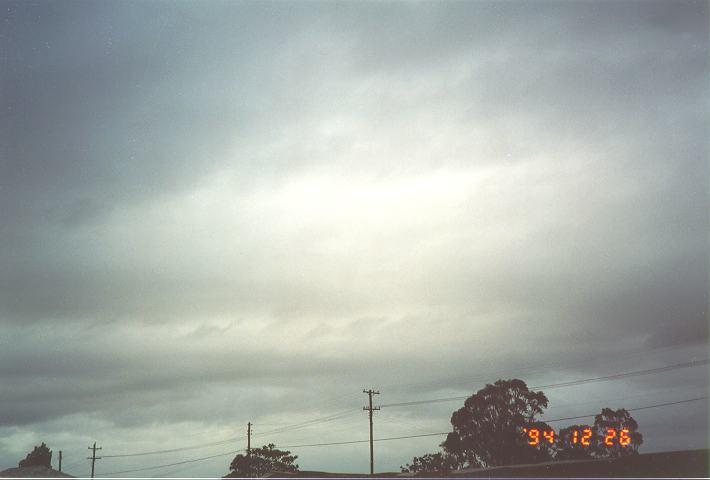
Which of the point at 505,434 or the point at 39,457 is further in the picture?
the point at 39,457

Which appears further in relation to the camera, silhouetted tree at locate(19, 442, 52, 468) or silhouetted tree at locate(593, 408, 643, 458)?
silhouetted tree at locate(19, 442, 52, 468)

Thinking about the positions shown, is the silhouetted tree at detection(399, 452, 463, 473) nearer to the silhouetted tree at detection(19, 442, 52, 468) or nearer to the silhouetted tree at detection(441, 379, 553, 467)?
the silhouetted tree at detection(441, 379, 553, 467)

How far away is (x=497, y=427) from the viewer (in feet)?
283

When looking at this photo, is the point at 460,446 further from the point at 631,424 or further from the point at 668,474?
the point at 668,474

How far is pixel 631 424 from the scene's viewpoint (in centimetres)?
9125

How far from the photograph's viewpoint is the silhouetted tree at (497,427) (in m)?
84.4

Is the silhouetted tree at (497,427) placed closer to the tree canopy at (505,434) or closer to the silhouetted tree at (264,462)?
the tree canopy at (505,434)

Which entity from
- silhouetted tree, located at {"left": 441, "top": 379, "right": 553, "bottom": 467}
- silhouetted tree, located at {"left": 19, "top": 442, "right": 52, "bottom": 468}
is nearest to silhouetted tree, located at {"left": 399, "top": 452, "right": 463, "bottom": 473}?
silhouetted tree, located at {"left": 441, "top": 379, "right": 553, "bottom": 467}

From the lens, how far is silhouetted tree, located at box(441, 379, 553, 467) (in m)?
84.4

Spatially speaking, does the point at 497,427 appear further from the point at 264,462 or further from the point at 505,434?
the point at 264,462

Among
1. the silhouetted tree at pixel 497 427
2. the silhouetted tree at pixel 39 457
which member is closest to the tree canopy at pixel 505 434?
the silhouetted tree at pixel 497 427

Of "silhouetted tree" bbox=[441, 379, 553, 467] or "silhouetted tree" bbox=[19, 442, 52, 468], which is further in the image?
"silhouetted tree" bbox=[19, 442, 52, 468]

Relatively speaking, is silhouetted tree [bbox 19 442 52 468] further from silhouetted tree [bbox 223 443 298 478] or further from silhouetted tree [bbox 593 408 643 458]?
silhouetted tree [bbox 593 408 643 458]

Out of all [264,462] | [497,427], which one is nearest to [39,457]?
[264,462]
